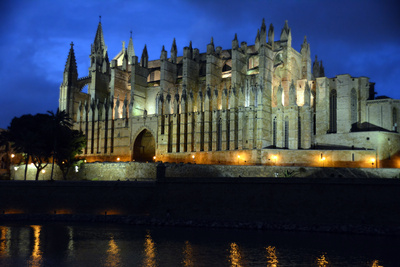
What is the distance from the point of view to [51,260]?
22.6 metres

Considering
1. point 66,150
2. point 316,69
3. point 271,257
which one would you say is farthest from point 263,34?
point 271,257

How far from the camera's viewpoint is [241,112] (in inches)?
1997

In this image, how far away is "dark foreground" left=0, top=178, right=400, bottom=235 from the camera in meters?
30.6

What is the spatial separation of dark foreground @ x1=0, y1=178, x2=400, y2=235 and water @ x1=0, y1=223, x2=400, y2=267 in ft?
4.84

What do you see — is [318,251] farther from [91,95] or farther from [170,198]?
[91,95]

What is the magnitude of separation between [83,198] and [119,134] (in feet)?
75.5

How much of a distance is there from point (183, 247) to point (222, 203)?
811 centimetres

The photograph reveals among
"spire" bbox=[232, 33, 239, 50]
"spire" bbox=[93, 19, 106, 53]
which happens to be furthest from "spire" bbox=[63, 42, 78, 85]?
"spire" bbox=[232, 33, 239, 50]

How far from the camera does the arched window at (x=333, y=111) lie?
50719 mm

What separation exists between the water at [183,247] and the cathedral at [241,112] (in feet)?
60.3

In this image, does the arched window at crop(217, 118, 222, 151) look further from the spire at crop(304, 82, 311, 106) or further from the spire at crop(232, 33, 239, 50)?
the spire at crop(304, 82, 311, 106)

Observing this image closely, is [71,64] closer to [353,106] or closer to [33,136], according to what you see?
[33,136]

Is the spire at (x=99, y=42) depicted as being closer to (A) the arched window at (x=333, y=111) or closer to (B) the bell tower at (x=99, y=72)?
(B) the bell tower at (x=99, y=72)

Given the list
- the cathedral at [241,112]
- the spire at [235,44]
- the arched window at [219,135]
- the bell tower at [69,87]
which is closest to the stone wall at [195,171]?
the cathedral at [241,112]
